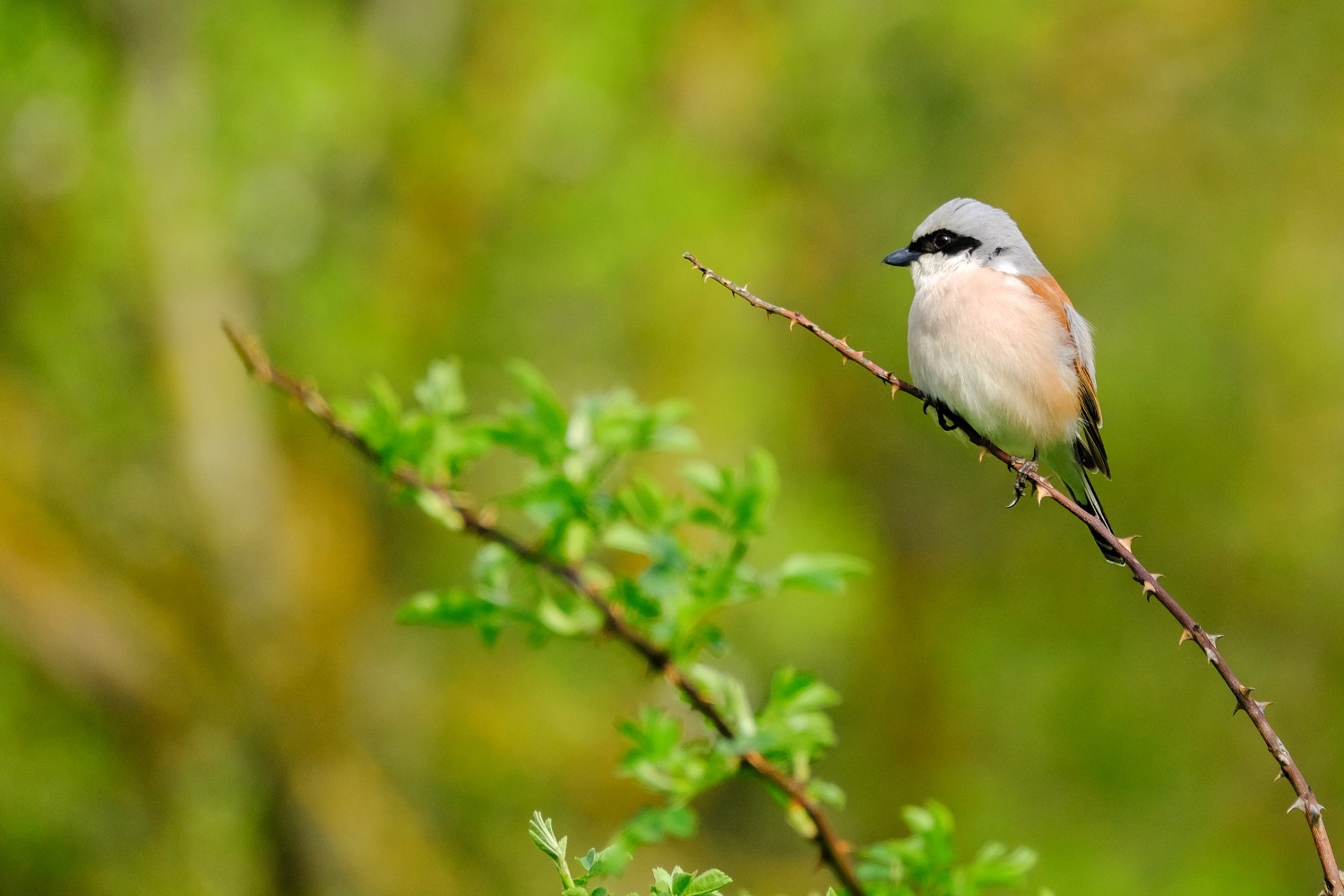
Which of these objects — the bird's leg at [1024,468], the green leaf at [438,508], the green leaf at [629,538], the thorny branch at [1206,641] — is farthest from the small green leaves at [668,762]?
the bird's leg at [1024,468]

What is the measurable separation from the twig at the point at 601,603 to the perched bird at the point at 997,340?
6.59 feet

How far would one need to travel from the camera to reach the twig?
1.76 metres

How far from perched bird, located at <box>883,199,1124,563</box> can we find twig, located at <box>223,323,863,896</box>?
2.01m

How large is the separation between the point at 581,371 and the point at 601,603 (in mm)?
8374

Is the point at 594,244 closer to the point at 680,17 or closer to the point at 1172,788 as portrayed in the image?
the point at 680,17

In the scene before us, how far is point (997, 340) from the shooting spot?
3.92 m

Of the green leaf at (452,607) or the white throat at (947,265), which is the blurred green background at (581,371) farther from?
the green leaf at (452,607)

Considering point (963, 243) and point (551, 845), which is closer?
point (551, 845)

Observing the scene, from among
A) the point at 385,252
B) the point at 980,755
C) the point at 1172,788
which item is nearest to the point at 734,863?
the point at 980,755

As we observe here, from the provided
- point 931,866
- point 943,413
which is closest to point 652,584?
point 931,866

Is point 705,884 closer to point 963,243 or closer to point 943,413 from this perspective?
point 943,413

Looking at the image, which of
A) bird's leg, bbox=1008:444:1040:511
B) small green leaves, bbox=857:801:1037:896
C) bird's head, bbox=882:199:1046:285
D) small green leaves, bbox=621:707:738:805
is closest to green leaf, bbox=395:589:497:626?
small green leaves, bbox=621:707:738:805

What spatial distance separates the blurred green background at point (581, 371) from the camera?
9.07 meters

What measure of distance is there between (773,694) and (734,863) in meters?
9.39
